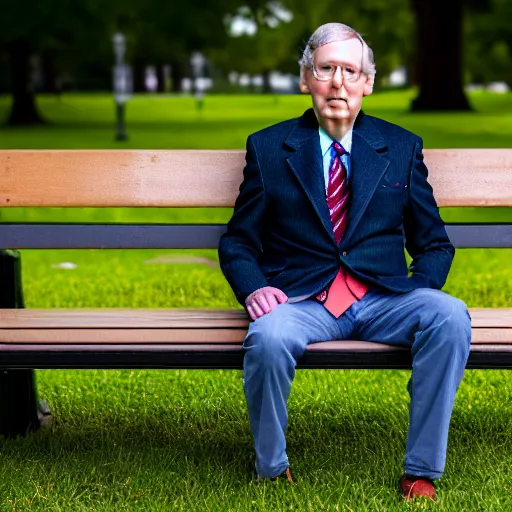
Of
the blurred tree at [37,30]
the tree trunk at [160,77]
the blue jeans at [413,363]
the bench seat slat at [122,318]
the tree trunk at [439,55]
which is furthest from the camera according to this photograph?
Result: the tree trunk at [160,77]

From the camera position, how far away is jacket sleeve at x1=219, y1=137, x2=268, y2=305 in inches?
143

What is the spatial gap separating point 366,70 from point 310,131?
264 mm

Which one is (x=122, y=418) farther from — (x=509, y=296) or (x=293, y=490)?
(x=509, y=296)

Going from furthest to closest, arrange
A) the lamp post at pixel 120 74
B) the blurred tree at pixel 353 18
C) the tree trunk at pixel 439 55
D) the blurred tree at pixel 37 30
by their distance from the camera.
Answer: the blurred tree at pixel 353 18
the tree trunk at pixel 439 55
the blurred tree at pixel 37 30
the lamp post at pixel 120 74

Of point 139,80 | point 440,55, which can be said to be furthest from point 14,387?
point 139,80

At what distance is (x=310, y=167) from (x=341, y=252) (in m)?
0.28

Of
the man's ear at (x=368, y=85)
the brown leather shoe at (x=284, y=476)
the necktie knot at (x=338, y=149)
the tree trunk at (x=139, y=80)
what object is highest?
the man's ear at (x=368, y=85)

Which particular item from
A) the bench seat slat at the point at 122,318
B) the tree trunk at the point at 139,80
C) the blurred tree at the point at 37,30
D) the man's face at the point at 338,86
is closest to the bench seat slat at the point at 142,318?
the bench seat slat at the point at 122,318

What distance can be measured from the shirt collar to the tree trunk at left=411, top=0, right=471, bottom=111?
26.8 meters

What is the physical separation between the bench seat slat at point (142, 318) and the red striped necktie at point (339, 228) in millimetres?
280

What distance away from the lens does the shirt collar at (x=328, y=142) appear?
12.3ft

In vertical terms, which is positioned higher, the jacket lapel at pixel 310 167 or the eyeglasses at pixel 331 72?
the eyeglasses at pixel 331 72

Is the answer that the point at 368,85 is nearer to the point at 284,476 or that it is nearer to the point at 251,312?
the point at 251,312

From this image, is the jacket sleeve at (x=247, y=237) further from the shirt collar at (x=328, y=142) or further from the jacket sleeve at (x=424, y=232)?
the jacket sleeve at (x=424, y=232)
